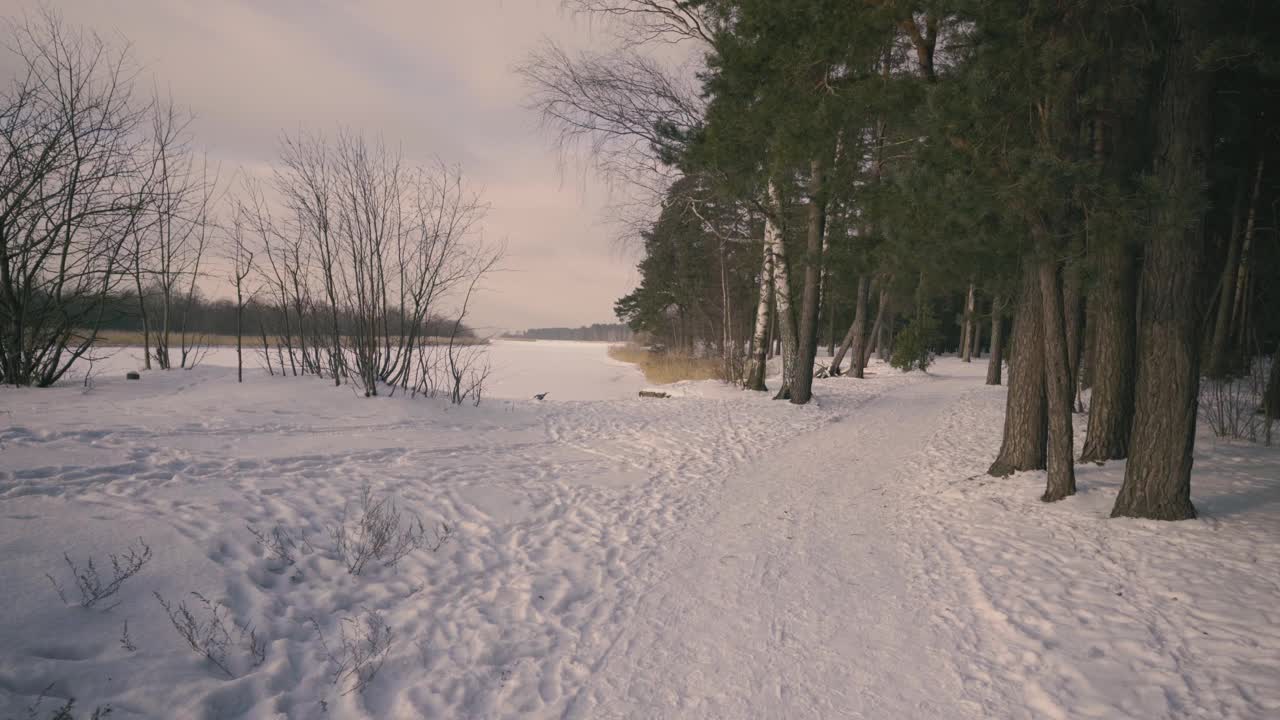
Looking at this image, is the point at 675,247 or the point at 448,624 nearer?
the point at 448,624

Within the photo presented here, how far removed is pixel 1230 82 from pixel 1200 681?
22.3 feet

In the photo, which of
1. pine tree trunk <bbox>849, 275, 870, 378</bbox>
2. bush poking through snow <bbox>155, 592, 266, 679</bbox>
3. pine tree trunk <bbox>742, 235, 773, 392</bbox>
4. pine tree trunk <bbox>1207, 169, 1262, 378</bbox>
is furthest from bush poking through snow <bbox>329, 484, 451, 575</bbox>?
pine tree trunk <bbox>849, 275, 870, 378</bbox>

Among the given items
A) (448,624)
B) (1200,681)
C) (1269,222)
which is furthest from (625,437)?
(1269,222)

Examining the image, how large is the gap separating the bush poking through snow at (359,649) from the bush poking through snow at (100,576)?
37.1 inches

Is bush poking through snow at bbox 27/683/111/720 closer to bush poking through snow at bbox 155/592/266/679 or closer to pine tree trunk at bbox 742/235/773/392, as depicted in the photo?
bush poking through snow at bbox 155/592/266/679

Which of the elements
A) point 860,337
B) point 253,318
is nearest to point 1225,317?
point 860,337

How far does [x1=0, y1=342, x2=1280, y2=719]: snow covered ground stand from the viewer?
8.28ft

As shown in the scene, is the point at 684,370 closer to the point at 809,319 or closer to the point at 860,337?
the point at 860,337

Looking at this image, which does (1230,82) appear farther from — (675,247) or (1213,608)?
(675,247)

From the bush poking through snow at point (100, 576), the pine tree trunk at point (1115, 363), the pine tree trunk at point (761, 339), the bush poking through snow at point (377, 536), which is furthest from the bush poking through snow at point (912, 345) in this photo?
the bush poking through snow at point (100, 576)

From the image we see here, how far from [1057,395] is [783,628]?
3989 millimetres

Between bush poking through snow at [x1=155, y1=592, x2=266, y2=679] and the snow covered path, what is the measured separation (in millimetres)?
1706

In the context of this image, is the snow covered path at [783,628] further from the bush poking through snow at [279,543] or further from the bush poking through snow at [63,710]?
the bush poking through snow at [279,543]

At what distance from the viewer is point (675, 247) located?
21359 millimetres
